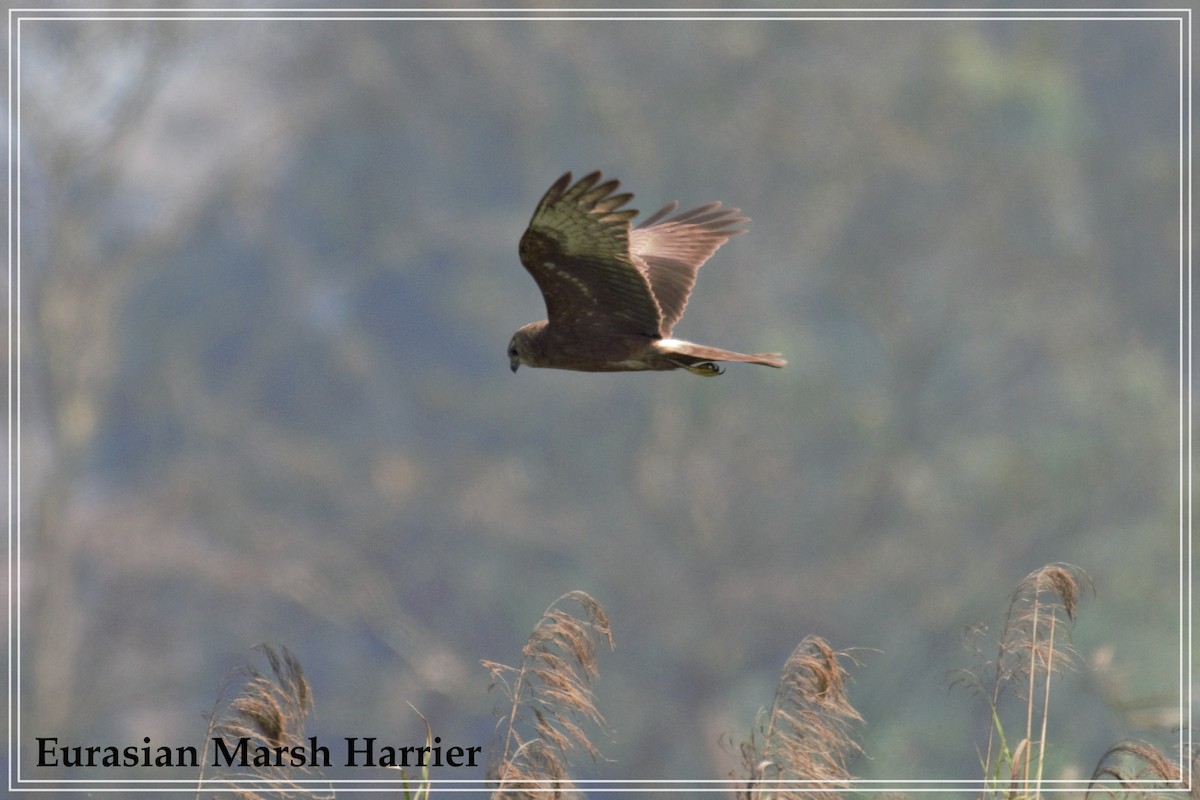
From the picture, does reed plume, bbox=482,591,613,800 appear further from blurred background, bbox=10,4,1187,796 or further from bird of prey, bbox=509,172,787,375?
blurred background, bbox=10,4,1187,796

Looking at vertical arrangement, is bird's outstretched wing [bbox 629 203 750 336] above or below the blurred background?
below

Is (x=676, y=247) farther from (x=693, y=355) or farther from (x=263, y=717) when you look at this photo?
(x=263, y=717)

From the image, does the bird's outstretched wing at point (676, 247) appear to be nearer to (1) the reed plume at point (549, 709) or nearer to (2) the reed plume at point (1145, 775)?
(1) the reed plume at point (549, 709)

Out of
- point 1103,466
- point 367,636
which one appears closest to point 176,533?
point 367,636

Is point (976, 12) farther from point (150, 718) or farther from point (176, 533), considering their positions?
point (150, 718)

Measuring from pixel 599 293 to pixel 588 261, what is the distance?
14 centimetres

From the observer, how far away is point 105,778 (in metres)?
18.0

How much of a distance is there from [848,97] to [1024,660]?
14694 mm

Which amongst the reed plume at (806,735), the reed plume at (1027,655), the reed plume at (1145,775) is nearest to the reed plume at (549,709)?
the reed plume at (806,735)

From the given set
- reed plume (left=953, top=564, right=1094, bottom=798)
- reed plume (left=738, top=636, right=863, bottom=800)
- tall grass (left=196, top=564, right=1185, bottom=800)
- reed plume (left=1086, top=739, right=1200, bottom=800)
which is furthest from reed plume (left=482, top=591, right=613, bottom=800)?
reed plume (left=1086, top=739, right=1200, bottom=800)

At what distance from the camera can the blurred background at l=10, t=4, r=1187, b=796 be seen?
53.9ft

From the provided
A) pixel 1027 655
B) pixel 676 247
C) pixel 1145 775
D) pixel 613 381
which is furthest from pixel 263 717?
pixel 613 381

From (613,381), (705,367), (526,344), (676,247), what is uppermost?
(613,381)

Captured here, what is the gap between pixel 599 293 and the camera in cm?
419
